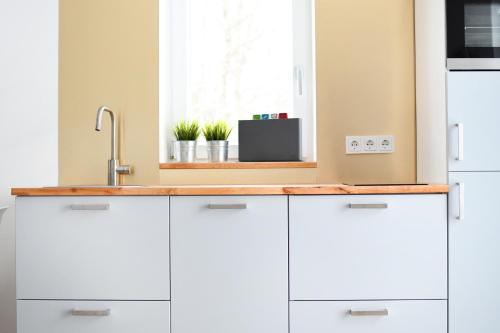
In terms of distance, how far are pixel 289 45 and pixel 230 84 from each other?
14.8 inches

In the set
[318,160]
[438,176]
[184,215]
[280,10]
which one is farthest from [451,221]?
[280,10]

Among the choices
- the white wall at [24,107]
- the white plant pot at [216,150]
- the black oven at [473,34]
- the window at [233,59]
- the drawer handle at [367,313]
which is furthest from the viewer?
the window at [233,59]

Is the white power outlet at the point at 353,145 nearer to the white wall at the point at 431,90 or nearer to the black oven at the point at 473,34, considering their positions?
the white wall at the point at 431,90

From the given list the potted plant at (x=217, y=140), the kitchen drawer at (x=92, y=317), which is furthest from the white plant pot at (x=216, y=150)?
the kitchen drawer at (x=92, y=317)

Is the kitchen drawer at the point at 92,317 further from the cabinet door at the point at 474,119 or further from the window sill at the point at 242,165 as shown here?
the cabinet door at the point at 474,119

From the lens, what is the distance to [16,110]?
7.19 ft

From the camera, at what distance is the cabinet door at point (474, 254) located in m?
1.92

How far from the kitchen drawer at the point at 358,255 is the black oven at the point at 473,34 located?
0.65m

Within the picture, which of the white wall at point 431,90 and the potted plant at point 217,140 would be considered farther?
the potted plant at point 217,140

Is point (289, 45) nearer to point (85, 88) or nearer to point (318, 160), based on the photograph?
point (318, 160)

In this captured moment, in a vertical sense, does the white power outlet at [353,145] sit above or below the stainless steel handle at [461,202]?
above

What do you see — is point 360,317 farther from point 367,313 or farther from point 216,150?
point 216,150

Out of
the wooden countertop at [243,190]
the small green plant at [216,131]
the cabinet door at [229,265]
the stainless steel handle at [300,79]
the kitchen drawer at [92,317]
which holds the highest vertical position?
the stainless steel handle at [300,79]

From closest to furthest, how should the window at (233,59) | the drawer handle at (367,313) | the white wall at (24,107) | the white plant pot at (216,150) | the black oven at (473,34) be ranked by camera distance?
the drawer handle at (367,313) → the black oven at (473,34) → the white wall at (24,107) → the white plant pot at (216,150) → the window at (233,59)
